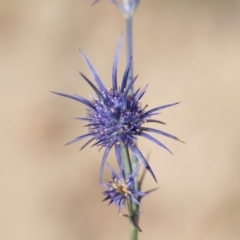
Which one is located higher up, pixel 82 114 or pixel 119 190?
pixel 82 114

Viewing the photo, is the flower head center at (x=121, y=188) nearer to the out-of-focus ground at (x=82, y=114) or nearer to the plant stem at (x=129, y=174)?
the plant stem at (x=129, y=174)

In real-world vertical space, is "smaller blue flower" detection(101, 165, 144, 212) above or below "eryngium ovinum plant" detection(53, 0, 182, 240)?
below

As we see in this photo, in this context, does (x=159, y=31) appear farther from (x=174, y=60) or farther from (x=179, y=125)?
(x=179, y=125)

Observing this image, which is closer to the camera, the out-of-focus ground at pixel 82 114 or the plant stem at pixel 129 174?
the plant stem at pixel 129 174

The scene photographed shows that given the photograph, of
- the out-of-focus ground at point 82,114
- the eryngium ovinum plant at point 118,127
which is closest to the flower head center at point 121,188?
the eryngium ovinum plant at point 118,127

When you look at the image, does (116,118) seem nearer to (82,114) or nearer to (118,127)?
(118,127)

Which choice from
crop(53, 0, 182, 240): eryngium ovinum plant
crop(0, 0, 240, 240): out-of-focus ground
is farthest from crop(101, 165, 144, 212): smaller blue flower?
crop(0, 0, 240, 240): out-of-focus ground

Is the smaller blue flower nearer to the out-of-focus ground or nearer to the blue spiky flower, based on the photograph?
the blue spiky flower

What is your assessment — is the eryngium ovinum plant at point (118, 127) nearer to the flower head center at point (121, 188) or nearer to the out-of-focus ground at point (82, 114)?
the flower head center at point (121, 188)

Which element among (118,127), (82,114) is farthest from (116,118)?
(82,114)

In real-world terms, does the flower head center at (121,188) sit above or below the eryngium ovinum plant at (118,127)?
below
